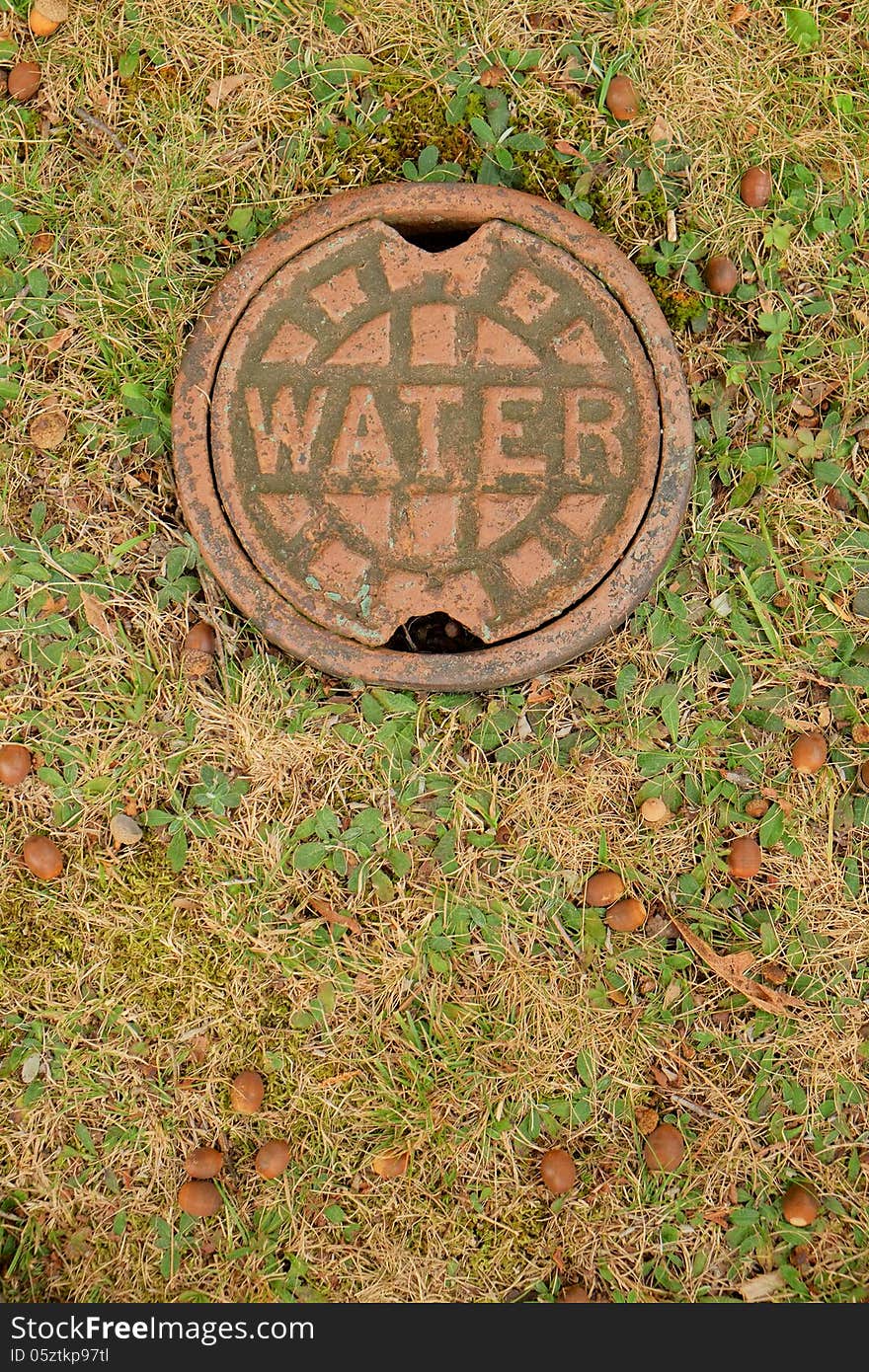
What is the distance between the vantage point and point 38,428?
2139 mm

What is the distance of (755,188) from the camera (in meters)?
2.17

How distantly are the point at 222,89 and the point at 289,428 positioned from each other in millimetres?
770

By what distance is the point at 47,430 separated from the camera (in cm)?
214

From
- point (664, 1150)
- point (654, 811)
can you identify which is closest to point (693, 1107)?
point (664, 1150)

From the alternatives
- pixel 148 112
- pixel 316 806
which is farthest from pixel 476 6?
pixel 316 806

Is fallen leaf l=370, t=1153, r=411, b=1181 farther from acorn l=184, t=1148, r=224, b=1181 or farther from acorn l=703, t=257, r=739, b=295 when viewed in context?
acorn l=703, t=257, r=739, b=295

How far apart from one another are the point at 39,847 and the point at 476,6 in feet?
6.25

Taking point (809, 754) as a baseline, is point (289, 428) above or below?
above

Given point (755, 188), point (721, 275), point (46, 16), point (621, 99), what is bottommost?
point (721, 275)

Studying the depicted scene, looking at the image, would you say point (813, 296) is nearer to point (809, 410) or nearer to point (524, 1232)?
point (809, 410)

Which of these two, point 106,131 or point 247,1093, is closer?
point 247,1093

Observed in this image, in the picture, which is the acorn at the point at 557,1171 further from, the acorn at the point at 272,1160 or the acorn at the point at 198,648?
the acorn at the point at 198,648

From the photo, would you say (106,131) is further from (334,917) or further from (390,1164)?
(390,1164)

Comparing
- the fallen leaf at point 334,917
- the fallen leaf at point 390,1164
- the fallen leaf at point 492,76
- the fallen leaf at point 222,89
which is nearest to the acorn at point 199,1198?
the fallen leaf at point 390,1164
